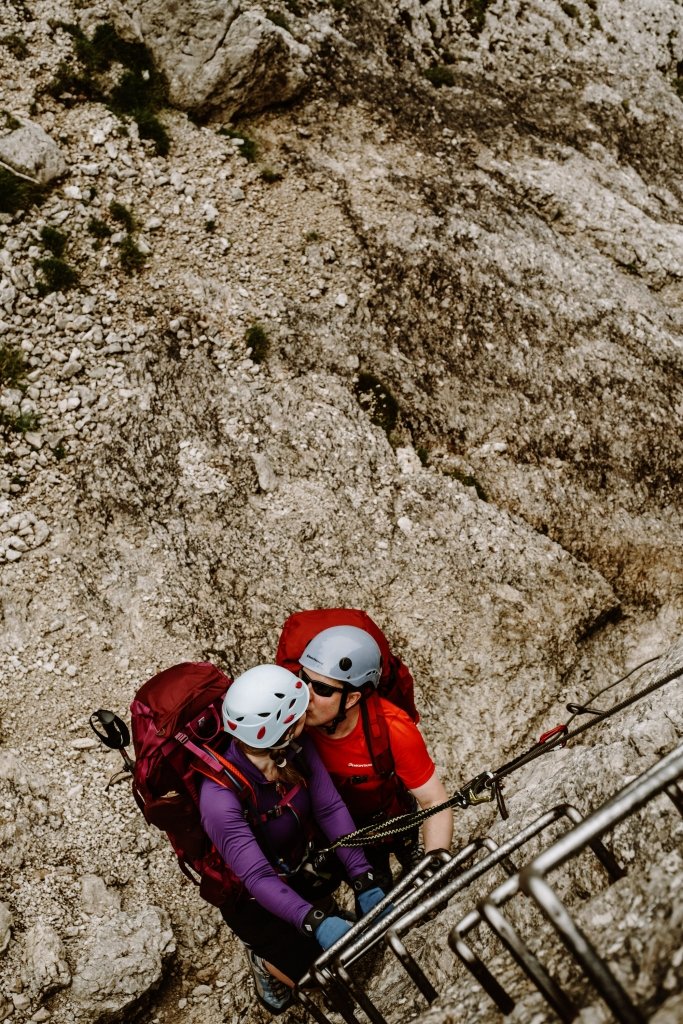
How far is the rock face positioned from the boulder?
265 centimetres

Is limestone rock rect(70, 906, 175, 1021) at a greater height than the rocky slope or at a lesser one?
lesser

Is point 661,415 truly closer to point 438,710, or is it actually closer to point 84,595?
point 438,710

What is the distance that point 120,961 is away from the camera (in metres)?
7.88

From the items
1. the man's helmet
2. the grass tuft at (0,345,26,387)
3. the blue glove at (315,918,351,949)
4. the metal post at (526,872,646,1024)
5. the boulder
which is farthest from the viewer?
the boulder

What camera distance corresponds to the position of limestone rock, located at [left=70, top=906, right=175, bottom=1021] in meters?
7.64

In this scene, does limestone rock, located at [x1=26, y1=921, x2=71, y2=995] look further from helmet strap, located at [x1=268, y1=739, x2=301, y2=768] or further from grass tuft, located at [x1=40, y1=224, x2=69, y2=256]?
grass tuft, located at [x1=40, y1=224, x2=69, y2=256]

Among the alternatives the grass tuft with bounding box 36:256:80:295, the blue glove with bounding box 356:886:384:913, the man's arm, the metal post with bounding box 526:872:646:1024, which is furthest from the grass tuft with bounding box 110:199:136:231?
the metal post with bounding box 526:872:646:1024

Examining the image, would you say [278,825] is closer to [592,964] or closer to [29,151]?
[592,964]

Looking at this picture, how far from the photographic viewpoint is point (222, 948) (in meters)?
8.44

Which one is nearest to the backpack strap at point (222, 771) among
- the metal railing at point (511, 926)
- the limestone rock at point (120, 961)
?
the metal railing at point (511, 926)

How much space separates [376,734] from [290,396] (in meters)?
6.54

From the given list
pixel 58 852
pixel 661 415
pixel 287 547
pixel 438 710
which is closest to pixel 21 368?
pixel 287 547

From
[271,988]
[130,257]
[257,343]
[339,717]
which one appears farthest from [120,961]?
[130,257]

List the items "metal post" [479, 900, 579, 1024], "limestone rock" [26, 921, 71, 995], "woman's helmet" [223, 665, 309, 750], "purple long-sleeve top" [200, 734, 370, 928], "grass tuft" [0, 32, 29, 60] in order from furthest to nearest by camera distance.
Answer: "grass tuft" [0, 32, 29, 60]
"limestone rock" [26, 921, 71, 995]
"woman's helmet" [223, 665, 309, 750]
"purple long-sleeve top" [200, 734, 370, 928]
"metal post" [479, 900, 579, 1024]
